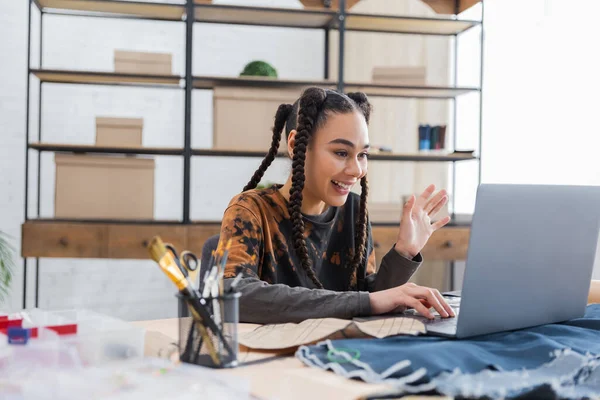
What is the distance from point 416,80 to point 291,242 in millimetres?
2165

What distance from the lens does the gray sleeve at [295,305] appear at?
1.12 metres

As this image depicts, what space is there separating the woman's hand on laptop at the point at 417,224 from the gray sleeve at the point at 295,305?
0.35 m

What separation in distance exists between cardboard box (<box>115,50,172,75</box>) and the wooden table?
2.53m

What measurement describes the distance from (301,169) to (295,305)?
1.48 ft

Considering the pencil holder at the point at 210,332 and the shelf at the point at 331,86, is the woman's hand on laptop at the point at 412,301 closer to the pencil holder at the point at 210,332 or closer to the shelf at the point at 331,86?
the pencil holder at the point at 210,332

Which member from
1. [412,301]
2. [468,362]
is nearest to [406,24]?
[412,301]

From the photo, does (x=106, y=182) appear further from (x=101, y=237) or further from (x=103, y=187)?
(x=101, y=237)

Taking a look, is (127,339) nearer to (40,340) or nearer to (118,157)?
(40,340)

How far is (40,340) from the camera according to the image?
0.74 meters

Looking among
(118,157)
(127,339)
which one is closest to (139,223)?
(118,157)

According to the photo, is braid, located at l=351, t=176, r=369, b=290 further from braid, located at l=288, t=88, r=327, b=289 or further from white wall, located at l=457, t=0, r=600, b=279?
white wall, located at l=457, t=0, r=600, b=279

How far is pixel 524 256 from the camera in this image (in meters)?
0.96

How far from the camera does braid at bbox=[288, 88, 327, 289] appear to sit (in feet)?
4.91

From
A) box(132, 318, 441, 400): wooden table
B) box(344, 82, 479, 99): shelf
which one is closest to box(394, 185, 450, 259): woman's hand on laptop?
box(132, 318, 441, 400): wooden table
